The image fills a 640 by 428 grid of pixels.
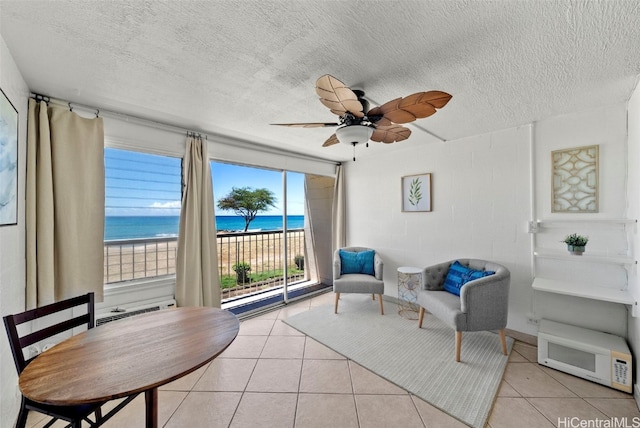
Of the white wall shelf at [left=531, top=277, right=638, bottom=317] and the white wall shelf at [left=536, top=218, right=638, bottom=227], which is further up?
the white wall shelf at [left=536, top=218, right=638, bottom=227]

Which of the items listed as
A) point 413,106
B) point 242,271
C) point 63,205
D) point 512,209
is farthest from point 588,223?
point 63,205

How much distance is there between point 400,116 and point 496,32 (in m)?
0.60

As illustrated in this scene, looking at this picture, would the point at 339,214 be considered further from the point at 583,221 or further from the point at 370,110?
the point at 583,221

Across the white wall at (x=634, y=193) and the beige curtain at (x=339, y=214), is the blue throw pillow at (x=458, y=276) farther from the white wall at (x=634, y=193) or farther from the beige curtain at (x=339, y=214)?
the beige curtain at (x=339, y=214)

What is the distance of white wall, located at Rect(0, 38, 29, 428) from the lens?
1.37 meters

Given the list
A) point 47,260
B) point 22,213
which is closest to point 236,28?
point 22,213

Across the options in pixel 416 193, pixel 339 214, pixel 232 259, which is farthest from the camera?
pixel 339 214

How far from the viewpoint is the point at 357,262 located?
3621 millimetres

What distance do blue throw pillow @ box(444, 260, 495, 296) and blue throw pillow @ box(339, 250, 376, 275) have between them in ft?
3.53

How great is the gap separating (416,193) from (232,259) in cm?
311

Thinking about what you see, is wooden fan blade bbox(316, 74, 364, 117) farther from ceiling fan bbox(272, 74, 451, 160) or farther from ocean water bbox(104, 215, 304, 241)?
ocean water bbox(104, 215, 304, 241)

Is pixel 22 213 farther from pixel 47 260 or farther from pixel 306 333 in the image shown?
pixel 306 333

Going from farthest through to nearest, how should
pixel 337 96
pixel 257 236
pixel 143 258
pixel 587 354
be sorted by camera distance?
pixel 257 236
pixel 143 258
pixel 587 354
pixel 337 96

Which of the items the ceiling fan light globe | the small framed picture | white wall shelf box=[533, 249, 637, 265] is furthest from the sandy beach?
white wall shelf box=[533, 249, 637, 265]
